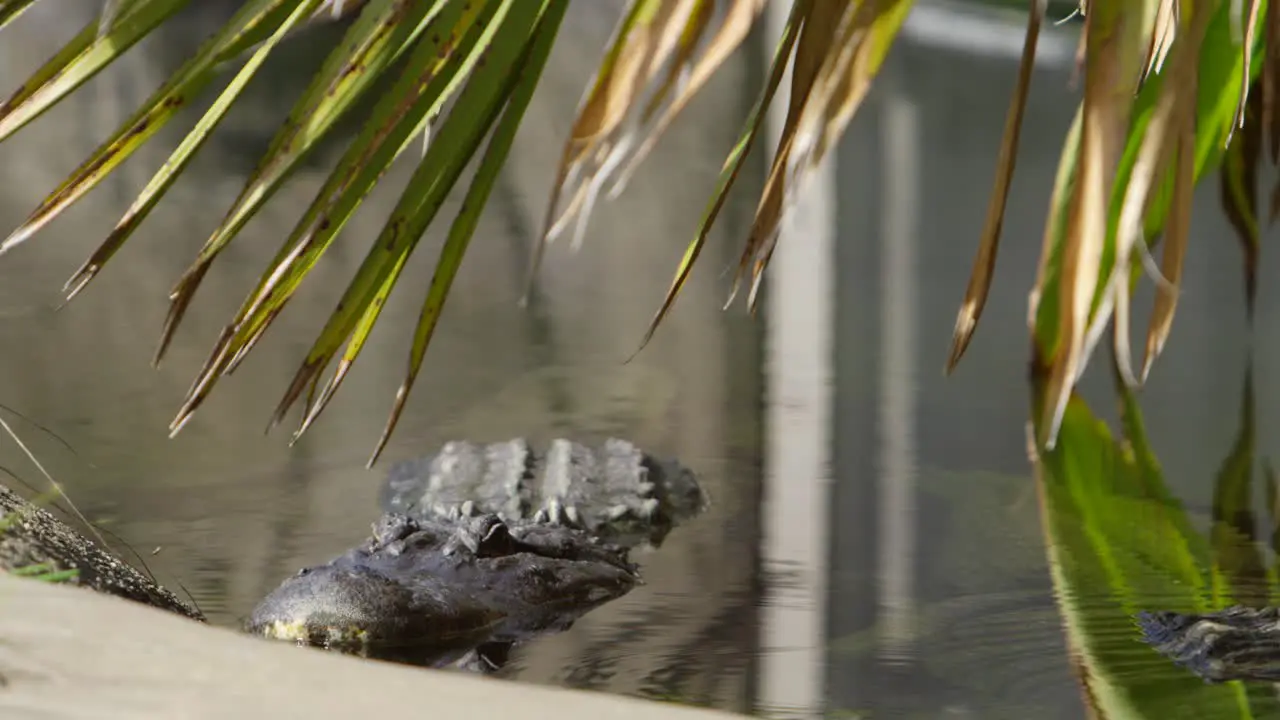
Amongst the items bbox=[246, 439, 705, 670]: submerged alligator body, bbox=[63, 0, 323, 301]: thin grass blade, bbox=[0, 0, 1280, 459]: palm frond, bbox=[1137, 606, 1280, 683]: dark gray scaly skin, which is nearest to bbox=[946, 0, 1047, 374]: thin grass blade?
bbox=[0, 0, 1280, 459]: palm frond

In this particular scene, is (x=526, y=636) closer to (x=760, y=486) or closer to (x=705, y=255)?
(x=760, y=486)

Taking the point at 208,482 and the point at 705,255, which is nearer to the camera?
the point at 208,482

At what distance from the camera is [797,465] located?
10.9 ft

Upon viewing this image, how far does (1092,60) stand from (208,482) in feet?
8.13

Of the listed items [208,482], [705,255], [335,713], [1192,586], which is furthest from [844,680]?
[705,255]

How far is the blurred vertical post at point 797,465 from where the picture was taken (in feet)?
6.51

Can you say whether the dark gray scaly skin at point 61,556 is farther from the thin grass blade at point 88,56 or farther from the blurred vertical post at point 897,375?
the blurred vertical post at point 897,375

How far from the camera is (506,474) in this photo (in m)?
3.07

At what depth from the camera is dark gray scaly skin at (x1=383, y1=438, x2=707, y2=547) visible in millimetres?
2943

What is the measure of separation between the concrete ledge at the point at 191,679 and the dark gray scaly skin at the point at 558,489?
5.69 feet

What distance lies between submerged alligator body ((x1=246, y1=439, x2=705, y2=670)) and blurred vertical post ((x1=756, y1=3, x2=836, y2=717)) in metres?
0.25

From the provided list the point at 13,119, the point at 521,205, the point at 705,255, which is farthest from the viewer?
the point at 521,205

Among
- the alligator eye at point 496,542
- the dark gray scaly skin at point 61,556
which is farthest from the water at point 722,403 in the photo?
the dark gray scaly skin at point 61,556

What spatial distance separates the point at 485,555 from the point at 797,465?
1101 millimetres
